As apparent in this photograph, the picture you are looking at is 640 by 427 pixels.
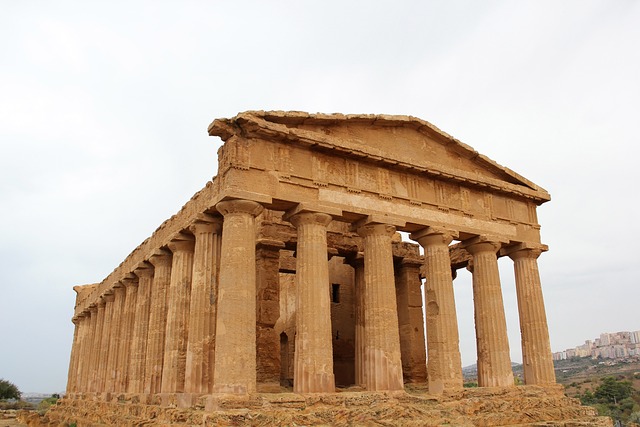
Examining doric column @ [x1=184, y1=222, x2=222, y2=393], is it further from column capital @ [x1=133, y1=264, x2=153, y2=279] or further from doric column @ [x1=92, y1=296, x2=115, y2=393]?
doric column @ [x1=92, y1=296, x2=115, y2=393]

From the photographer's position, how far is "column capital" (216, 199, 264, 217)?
14.2 meters

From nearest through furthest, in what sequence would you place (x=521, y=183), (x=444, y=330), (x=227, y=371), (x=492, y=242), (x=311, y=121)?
(x=227, y=371) → (x=311, y=121) → (x=444, y=330) → (x=492, y=242) → (x=521, y=183)

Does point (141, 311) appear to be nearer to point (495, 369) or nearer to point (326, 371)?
point (326, 371)

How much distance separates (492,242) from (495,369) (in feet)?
14.3

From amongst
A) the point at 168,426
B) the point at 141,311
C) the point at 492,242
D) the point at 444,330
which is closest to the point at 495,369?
the point at 444,330

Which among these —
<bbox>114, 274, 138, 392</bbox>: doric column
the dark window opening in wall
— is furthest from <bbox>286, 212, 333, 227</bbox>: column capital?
<bbox>114, 274, 138, 392</bbox>: doric column

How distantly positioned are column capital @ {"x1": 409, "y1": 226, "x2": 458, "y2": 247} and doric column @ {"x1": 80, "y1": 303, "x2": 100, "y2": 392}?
19.5m

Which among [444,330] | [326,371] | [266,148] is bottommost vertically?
[326,371]

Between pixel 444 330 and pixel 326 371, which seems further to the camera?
pixel 444 330

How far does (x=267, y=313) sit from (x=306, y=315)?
418cm

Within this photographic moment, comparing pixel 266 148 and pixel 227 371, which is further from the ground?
pixel 266 148

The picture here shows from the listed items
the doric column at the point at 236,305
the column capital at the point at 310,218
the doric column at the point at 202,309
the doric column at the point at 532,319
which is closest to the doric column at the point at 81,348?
the doric column at the point at 202,309

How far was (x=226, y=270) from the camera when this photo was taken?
45.1 feet

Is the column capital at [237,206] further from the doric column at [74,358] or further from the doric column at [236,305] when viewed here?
the doric column at [74,358]
